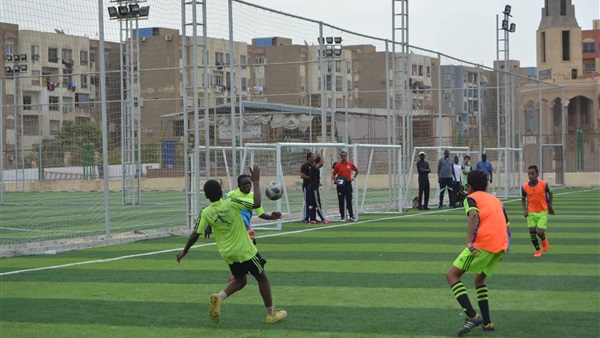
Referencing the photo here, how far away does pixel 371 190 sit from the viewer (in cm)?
3934

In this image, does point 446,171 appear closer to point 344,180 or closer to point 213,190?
point 344,180

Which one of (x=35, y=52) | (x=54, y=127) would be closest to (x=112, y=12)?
(x=35, y=52)

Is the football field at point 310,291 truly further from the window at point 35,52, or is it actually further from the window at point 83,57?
the window at point 83,57

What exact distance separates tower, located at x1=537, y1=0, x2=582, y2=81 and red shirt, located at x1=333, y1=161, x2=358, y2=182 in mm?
58571

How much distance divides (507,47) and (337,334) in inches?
1390

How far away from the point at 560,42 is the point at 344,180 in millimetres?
60593

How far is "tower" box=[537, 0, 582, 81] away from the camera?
270ft

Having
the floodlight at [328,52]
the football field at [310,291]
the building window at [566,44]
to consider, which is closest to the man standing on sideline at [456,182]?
the floodlight at [328,52]

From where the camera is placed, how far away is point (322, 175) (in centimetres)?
3164

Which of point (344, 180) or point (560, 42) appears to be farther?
point (560, 42)

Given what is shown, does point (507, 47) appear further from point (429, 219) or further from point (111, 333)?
point (111, 333)

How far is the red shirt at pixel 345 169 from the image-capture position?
2662cm

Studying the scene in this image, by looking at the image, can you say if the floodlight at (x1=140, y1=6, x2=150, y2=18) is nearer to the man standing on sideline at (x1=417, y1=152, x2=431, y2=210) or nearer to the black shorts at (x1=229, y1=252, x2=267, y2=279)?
the man standing on sideline at (x1=417, y1=152, x2=431, y2=210)

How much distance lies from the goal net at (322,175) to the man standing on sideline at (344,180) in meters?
0.27
